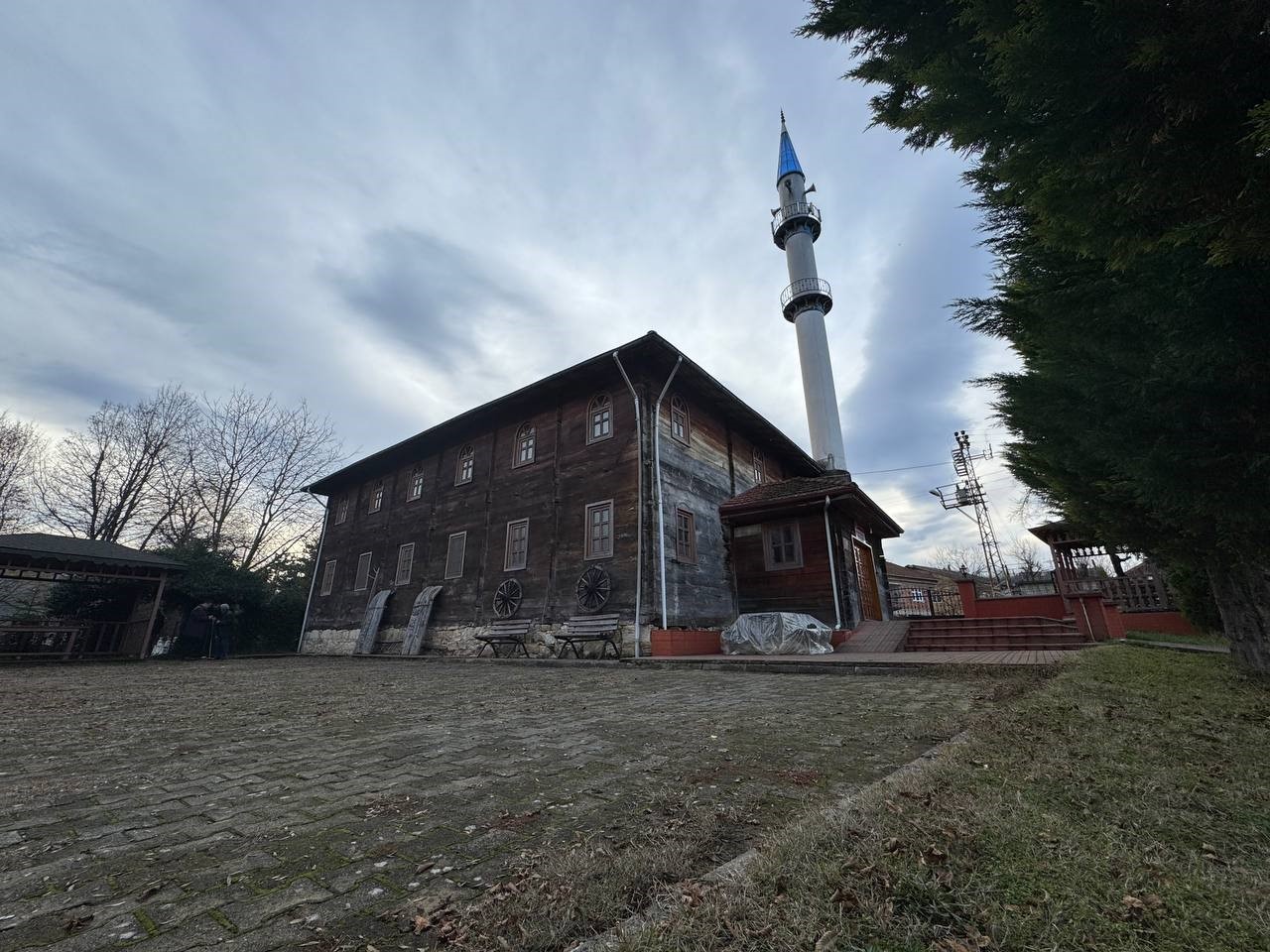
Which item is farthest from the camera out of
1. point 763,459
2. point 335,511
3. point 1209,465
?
point 335,511

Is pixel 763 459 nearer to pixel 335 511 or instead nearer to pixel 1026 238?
pixel 1026 238

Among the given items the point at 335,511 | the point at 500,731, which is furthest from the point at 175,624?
the point at 500,731

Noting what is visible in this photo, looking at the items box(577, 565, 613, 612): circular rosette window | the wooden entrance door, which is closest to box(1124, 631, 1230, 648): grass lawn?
the wooden entrance door

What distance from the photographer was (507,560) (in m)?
14.8

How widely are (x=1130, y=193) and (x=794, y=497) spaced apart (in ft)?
34.9

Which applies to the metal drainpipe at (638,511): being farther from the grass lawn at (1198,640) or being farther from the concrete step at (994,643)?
the grass lawn at (1198,640)

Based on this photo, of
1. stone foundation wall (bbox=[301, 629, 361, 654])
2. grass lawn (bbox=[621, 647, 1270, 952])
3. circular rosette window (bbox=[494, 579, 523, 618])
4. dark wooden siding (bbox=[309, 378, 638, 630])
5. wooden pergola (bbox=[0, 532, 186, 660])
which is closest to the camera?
grass lawn (bbox=[621, 647, 1270, 952])

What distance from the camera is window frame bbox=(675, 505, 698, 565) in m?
12.6

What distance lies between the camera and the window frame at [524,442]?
50.7ft

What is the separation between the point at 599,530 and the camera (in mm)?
13086

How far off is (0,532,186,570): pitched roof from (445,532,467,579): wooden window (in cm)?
875

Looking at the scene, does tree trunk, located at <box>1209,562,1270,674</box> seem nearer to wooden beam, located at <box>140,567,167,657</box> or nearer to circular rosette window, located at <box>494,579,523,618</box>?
circular rosette window, located at <box>494,579,523,618</box>

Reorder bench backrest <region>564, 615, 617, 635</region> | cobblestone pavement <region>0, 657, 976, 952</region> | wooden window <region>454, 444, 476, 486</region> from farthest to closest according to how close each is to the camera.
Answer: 1. wooden window <region>454, 444, 476, 486</region>
2. bench backrest <region>564, 615, 617, 635</region>
3. cobblestone pavement <region>0, 657, 976, 952</region>

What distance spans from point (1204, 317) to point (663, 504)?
1004 cm
